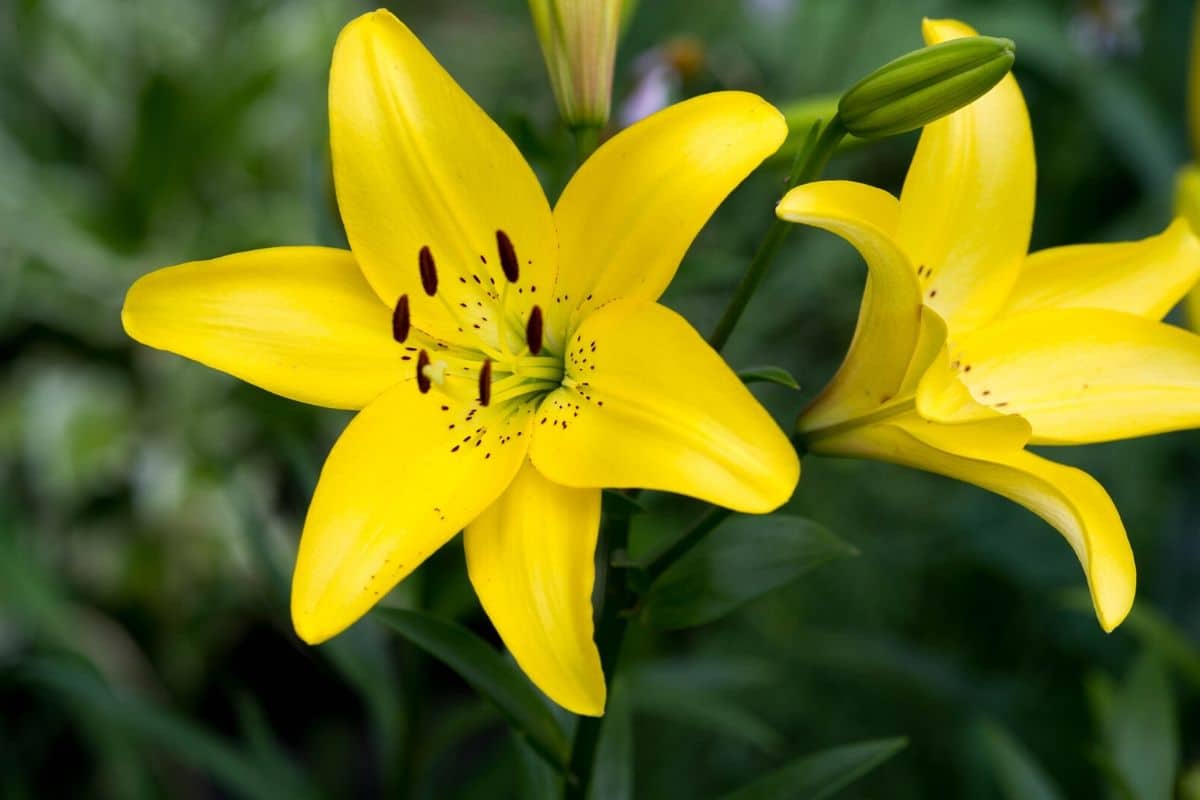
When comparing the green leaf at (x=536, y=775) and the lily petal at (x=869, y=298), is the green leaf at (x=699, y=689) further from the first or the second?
the lily petal at (x=869, y=298)

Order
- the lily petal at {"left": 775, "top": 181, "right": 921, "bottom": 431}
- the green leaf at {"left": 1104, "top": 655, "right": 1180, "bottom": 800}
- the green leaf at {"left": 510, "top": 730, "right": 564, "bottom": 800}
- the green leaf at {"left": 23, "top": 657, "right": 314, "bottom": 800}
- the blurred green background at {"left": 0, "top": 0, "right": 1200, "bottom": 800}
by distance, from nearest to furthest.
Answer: the lily petal at {"left": 775, "top": 181, "right": 921, "bottom": 431} → the green leaf at {"left": 510, "top": 730, "right": 564, "bottom": 800} → the green leaf at {"left": 1104, "top": 655, "right": 1180, "bottom": 800} → the green leaf at {"left": 23, "top": 657, "right": 314, "bottom": 800} → the blurred green background at {"left": 0, "top": 0, "right": 1200, "bottom": 800}

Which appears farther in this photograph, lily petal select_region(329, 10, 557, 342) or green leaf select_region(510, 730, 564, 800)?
green leaf select_region(510, 730, 564, 800)

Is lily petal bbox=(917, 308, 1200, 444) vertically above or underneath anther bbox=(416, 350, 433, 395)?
underneath

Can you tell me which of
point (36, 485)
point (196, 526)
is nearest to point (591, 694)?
point (196, 526)

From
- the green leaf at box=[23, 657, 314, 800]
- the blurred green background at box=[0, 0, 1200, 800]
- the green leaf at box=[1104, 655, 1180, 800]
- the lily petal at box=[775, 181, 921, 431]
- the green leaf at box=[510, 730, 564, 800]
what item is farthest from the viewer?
the blurred green background at box=[0, 0, 1200, 800]

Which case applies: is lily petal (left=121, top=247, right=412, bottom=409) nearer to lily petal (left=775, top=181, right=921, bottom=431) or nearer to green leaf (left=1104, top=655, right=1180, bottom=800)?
lily petal (left=775, top=181, right=921, bottom=431)

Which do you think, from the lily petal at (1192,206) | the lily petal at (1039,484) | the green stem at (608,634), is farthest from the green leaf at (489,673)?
the lily petal at (1192,206)

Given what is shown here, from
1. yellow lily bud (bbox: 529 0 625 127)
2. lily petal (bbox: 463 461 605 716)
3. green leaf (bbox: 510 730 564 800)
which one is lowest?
green leaf (bbox: 510 730 564 800)

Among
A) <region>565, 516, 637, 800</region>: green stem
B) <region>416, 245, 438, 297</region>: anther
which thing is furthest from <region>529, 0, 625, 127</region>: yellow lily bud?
<region>565, 516, 637, 800</region>: green stem
